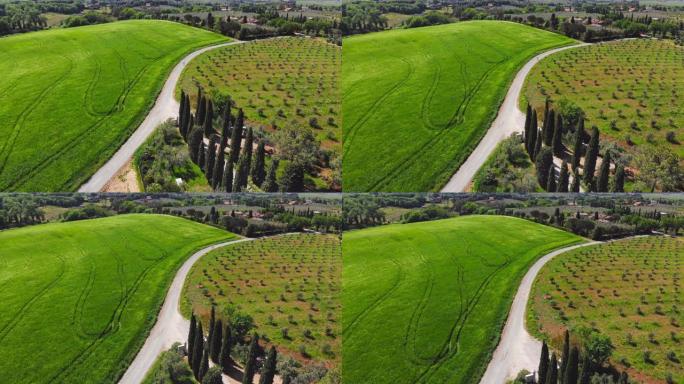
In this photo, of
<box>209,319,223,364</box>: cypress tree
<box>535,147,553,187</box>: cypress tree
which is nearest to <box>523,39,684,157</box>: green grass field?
<box>535,147,553,187</box>: cypress tree

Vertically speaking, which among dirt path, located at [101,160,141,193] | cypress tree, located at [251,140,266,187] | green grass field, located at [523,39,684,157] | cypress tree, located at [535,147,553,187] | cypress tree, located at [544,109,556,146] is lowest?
dirt path, located at [101,160,141,193]

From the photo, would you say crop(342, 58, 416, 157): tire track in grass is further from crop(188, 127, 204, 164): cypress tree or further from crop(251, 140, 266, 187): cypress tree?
crop(188, 127, 204, 164): cypress tree

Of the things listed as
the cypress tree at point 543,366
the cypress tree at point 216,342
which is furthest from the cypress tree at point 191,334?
the cypress tree at point 543,366

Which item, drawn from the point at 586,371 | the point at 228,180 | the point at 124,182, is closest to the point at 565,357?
the point at 586,371

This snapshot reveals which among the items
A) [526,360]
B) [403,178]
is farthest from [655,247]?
[403,178]

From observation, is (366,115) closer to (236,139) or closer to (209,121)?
(236,139)

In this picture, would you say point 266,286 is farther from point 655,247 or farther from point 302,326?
point 655,247
